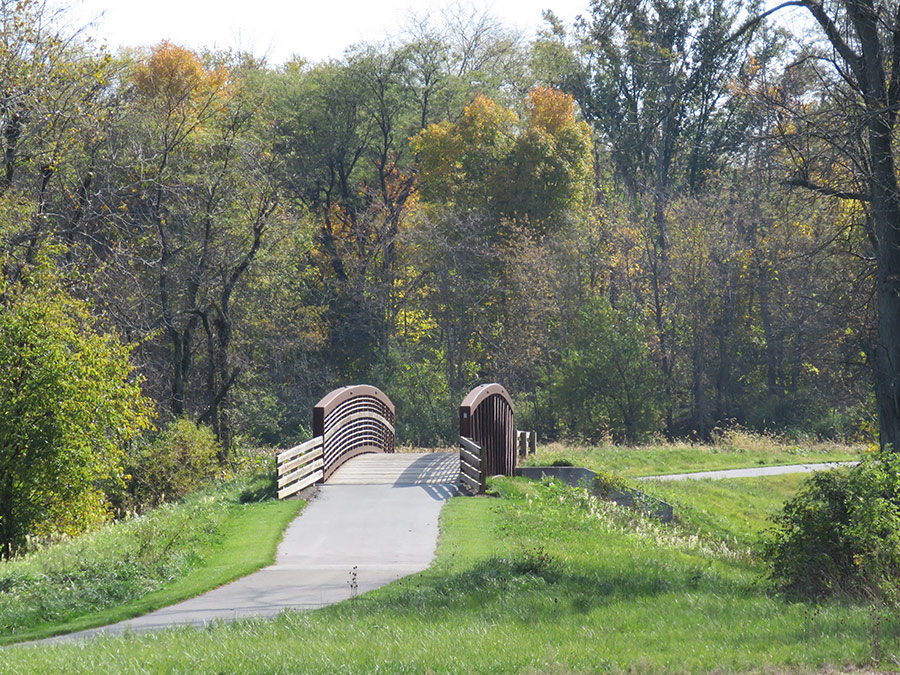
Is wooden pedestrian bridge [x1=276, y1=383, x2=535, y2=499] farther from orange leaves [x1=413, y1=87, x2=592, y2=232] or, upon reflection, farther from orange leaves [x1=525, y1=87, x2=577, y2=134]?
orange leaves [x1=525, y1=87, x2=577, y2=134]

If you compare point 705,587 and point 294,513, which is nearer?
point 705,587

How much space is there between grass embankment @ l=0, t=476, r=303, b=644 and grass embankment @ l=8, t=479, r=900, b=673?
1.63 metres

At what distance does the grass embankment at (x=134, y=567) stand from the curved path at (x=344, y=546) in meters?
0.26

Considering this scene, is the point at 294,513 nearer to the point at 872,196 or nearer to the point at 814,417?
the point at 872,196

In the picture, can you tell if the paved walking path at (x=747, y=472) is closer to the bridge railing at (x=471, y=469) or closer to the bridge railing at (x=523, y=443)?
the bridge railing at (x=523, y=443)

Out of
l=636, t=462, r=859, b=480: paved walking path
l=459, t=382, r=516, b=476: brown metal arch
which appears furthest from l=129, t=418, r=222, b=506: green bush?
l=636, t=462, r=859, b=480: paved walking path

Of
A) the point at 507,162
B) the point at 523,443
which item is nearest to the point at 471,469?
the point at 523,443

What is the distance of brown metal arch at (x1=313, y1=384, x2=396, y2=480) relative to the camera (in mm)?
19203

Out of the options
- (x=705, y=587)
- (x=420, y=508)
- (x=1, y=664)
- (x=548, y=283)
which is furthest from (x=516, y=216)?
(x=1, y=664)

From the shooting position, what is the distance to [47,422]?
1501cm

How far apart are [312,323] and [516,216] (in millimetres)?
9972

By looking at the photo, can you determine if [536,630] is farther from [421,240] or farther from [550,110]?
[550,110]

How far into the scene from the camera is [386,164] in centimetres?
4722

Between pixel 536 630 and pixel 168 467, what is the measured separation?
48.7 feet
